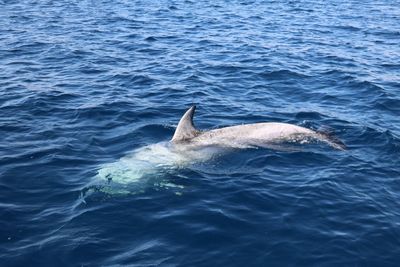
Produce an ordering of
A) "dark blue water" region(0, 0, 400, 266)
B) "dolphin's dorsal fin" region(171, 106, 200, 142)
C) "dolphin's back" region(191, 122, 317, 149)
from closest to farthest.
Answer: "dark blue water" region(0, 0, 400, 266), "dolphin's dorsal fin" region(171, 106, 200, 142), "dolphin's back" region(191, 122, 317, 149)

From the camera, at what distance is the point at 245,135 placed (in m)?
16.2

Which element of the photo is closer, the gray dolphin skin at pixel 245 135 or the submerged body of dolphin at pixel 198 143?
the submerged body of dolphin at pixel 198 143

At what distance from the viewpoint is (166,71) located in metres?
24.8

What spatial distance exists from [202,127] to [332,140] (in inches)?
195

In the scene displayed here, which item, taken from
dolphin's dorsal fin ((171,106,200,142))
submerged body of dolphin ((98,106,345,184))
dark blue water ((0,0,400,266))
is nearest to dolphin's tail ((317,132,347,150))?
submerged body of dolphin ((98,106,345,184))

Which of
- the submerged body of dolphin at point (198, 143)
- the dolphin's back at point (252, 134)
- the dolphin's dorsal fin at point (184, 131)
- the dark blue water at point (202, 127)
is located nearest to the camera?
the dark blue water at point (202, 127)

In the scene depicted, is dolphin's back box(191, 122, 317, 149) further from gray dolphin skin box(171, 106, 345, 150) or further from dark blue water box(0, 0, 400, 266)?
dark blue water box(0, 0, 400, 266)

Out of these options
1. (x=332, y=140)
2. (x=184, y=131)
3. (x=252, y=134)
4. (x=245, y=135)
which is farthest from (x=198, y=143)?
(x=332, y=140)

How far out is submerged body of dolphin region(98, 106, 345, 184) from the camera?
14750mm

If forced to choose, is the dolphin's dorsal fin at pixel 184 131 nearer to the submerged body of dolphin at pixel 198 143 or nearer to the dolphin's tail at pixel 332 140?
the submerged body of dolphin at pixel 198 143

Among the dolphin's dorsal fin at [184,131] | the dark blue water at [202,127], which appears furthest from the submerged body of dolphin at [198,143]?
the dark blue water at [202,127]

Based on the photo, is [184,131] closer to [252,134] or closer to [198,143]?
[198,143]

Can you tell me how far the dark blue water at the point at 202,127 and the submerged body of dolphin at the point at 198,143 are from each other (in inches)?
18.8

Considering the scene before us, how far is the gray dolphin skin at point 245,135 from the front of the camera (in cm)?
1595
